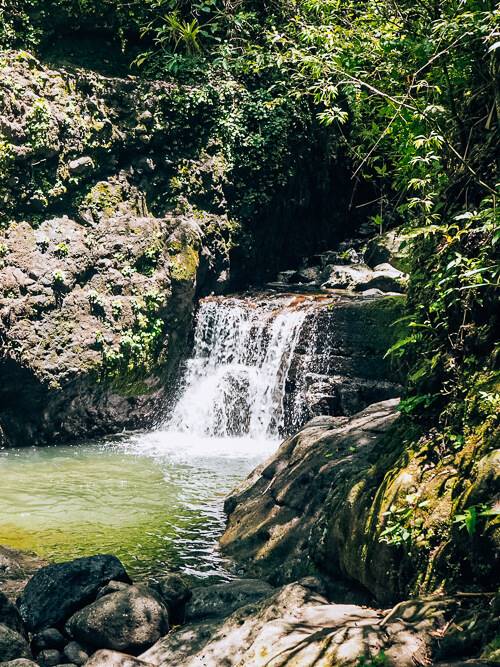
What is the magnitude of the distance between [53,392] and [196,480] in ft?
11.4

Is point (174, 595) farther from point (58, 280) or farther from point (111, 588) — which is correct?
point (58, 280)

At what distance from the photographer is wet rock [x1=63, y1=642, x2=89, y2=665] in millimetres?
4301

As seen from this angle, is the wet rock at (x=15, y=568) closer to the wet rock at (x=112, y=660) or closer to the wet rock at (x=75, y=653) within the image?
the wet rock at (x=75, y=653)

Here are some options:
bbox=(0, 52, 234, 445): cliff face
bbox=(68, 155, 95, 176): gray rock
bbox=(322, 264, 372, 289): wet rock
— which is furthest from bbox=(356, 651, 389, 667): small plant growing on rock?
bbox=(322, 264, 372, 289): wet rock

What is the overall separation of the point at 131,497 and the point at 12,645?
4.06 meters

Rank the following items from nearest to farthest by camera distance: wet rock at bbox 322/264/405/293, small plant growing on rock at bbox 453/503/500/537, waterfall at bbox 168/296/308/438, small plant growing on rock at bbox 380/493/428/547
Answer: small plant growing on rock at bbox 453/503/500/537 < small plant growing on rock at bbox 380/493/428/547 < waterfall at bbox 168/296/308/438 < wet rock at bbox 322/264/405/293

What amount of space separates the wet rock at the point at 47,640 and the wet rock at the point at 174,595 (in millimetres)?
740

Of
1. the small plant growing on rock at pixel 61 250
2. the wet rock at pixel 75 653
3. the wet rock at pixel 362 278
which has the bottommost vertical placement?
the wet rock at pixel 75 653

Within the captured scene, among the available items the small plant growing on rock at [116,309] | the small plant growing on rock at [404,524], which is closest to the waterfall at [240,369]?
the small plant growing on rock at [116,309]

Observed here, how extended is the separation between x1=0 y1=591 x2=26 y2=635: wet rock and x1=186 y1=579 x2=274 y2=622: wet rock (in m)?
1.16

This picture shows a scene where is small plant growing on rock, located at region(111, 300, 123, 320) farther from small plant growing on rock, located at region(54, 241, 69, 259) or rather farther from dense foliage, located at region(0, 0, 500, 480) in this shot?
dense foliage, located at region(0, 0, 500, 480)

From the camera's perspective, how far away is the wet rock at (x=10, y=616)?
4504 millimetres

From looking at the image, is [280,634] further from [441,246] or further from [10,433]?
[10,433]

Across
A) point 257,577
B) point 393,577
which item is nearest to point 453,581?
point 393,577
